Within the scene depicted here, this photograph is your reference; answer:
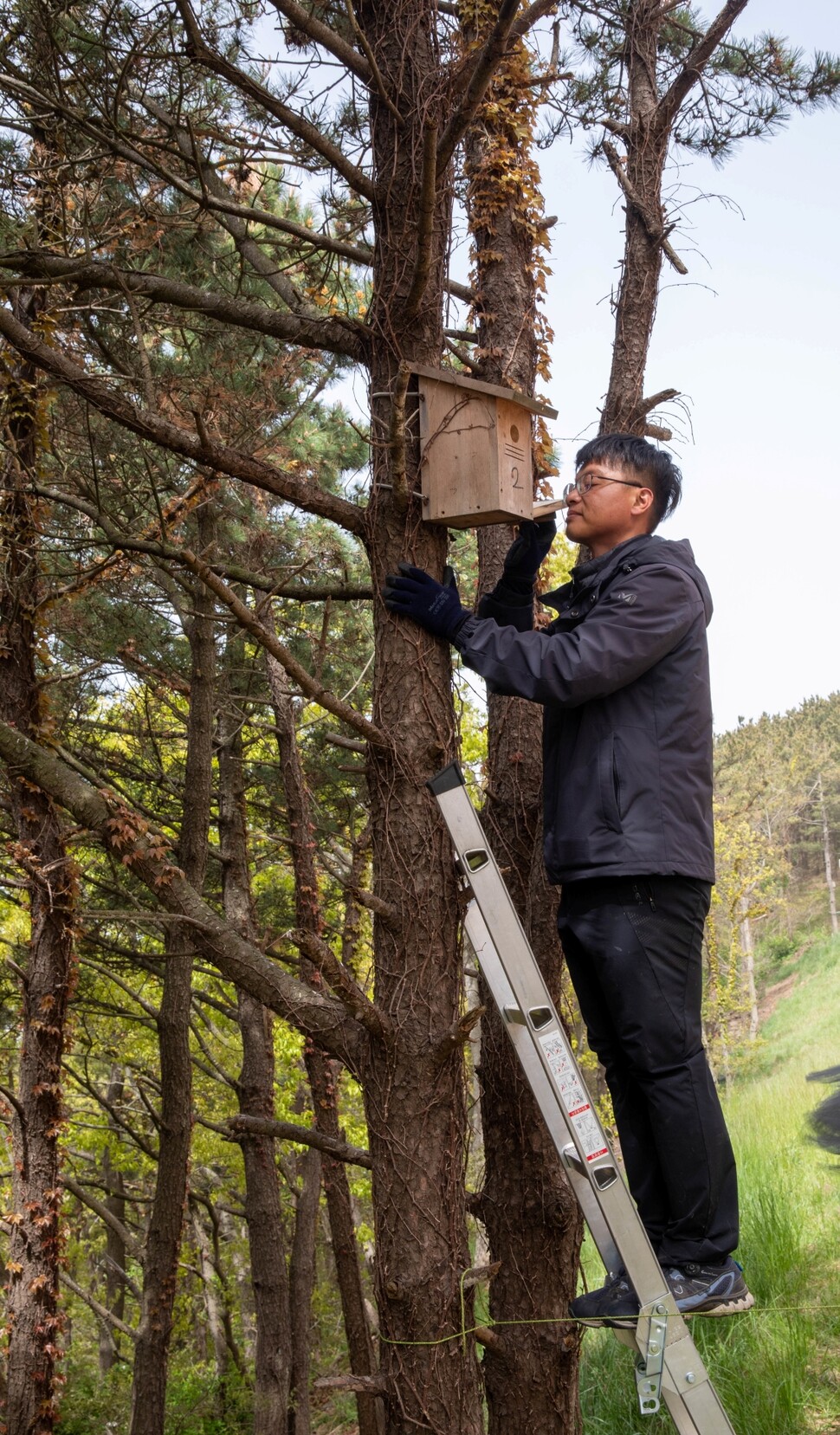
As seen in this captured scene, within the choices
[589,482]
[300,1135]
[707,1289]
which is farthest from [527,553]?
[707,1289]

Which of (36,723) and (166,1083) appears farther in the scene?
(166,1083)

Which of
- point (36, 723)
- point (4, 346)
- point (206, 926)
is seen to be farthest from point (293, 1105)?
point (206, 926)

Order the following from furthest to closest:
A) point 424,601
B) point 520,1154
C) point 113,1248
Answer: point 113,1248, point 520,1154, point 424,601

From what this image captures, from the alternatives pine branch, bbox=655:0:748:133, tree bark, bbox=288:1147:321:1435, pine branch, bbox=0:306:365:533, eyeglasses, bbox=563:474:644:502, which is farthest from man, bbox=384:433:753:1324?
tree bark, bbox=288:1147:321:1435

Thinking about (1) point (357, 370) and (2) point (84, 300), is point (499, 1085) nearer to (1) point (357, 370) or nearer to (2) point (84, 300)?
(1) point (357, 370)

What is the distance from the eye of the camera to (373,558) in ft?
11.2

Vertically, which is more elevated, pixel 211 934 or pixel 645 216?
pixel 645 216

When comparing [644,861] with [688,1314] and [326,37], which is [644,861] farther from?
[326,37]

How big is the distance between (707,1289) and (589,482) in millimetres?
2080

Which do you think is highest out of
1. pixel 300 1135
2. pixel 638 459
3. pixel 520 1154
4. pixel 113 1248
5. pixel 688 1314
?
pixel 638 459

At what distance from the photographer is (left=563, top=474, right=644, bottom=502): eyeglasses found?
10.5ft

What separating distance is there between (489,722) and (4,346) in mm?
3413

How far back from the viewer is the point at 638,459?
3.20 m

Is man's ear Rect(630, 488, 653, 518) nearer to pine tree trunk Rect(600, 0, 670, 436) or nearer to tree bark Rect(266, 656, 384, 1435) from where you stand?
pine tree trunk Rect(600, 0, 670, 436)
